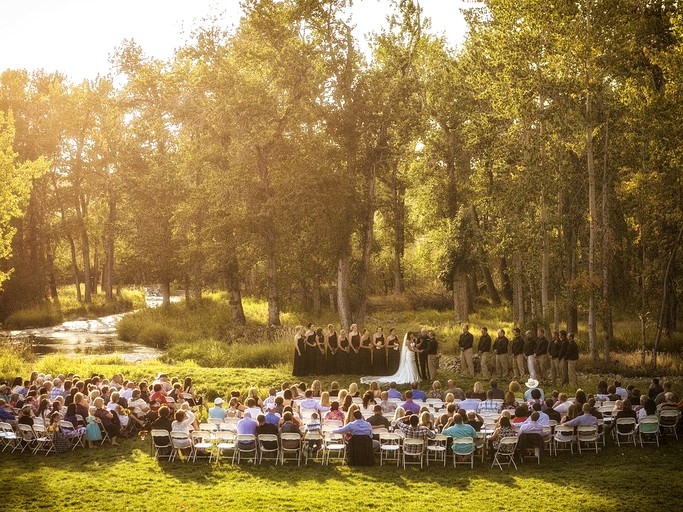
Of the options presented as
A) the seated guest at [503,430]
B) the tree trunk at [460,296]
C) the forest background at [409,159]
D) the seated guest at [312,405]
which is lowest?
the seated guest at [503,430]

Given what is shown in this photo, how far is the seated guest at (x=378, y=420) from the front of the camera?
15.9 meters

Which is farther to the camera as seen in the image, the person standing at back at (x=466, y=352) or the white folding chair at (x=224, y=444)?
the person standing at back at (x=466, y=352)

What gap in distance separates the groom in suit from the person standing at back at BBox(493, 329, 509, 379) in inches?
89.9

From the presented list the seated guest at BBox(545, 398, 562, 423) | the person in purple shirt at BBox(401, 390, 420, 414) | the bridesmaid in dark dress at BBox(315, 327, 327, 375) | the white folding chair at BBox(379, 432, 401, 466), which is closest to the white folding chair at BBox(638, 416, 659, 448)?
the seated guest at BBox(545, 398, 562, 423)

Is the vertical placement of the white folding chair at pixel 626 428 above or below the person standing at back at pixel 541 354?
below

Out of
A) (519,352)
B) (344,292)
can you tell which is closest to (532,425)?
(519,352)

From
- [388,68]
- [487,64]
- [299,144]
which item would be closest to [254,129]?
[299,144]

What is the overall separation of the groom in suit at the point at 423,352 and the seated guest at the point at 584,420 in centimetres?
858

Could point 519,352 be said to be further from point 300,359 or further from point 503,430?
point 503,430

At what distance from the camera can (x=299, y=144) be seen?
36844 millimetres

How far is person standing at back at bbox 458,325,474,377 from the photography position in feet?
81.4

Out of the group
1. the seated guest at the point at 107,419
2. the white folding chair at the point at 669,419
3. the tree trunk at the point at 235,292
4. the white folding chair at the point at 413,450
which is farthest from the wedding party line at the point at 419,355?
the tree trunk at the point at 235,292

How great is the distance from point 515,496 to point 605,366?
15.2 m

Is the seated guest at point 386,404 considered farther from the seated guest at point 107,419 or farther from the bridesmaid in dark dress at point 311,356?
the bridesmaid in dark dress at point 311,356
